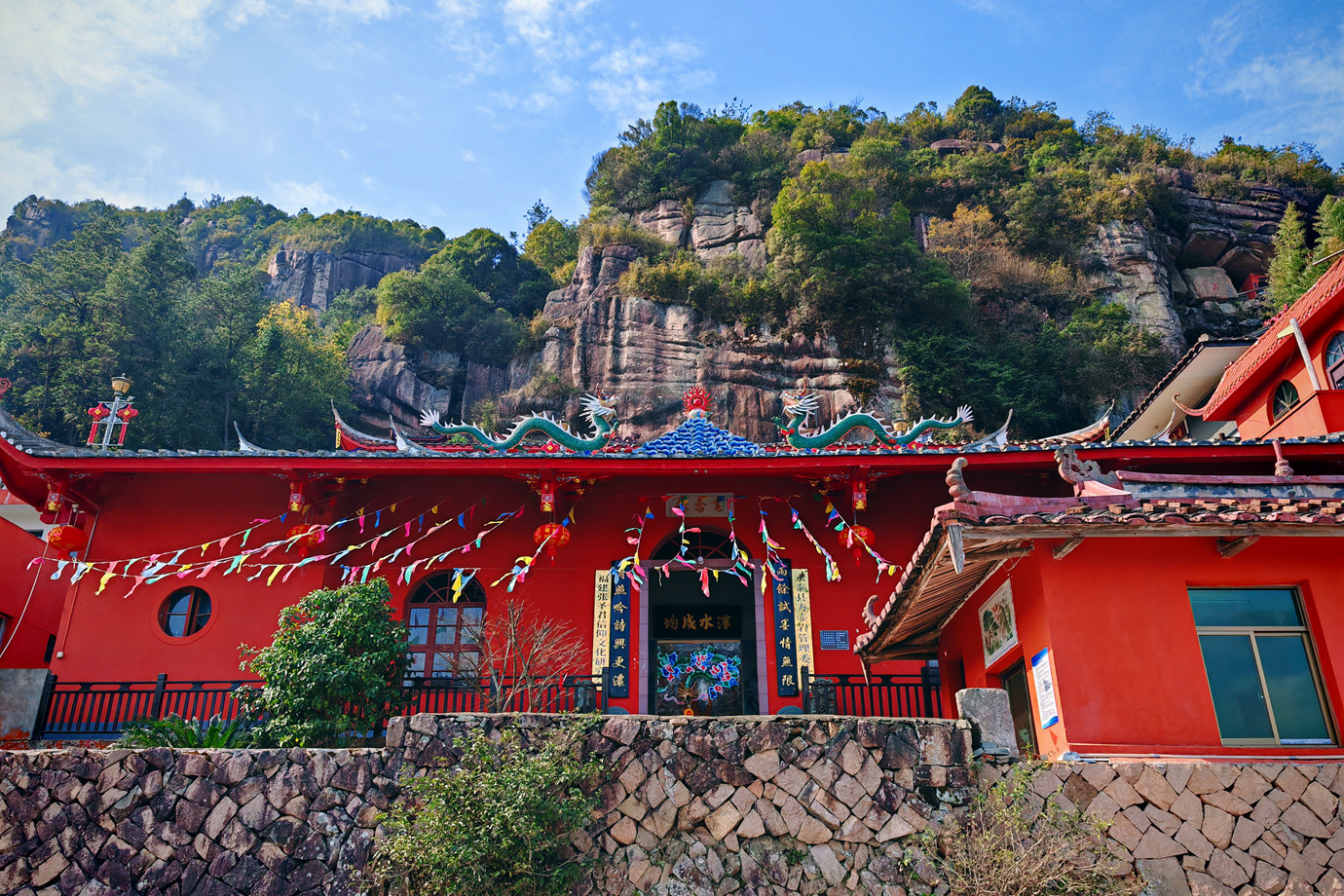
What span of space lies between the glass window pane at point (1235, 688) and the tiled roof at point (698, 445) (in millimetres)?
5345

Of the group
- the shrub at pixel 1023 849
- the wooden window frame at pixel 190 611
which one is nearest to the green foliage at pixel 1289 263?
the shrub at pixel 1023 849

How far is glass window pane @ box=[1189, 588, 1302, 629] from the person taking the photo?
726cm

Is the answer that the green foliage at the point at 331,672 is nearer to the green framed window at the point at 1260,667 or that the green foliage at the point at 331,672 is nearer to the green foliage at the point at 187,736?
the green foliage at the point at 187,736

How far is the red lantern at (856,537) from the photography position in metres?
11.1

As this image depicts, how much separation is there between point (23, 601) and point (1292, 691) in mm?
14199

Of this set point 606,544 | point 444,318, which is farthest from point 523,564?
point 444,318

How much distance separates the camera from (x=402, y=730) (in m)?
7.61

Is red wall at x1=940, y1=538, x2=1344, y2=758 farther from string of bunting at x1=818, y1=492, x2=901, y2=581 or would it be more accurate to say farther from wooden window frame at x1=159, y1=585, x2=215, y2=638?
wooden window frame at x1=159, y1=585, x2=215, y2=638

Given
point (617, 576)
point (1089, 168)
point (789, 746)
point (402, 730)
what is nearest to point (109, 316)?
point (617, 576)

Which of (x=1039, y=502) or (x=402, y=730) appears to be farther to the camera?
(x=402, y=730)

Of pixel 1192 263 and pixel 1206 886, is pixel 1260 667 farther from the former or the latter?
pixel 1192 263

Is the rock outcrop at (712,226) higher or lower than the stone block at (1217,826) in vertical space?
higher

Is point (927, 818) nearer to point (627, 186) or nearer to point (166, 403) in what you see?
point (166, 403)

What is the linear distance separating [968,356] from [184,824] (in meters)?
22.4
